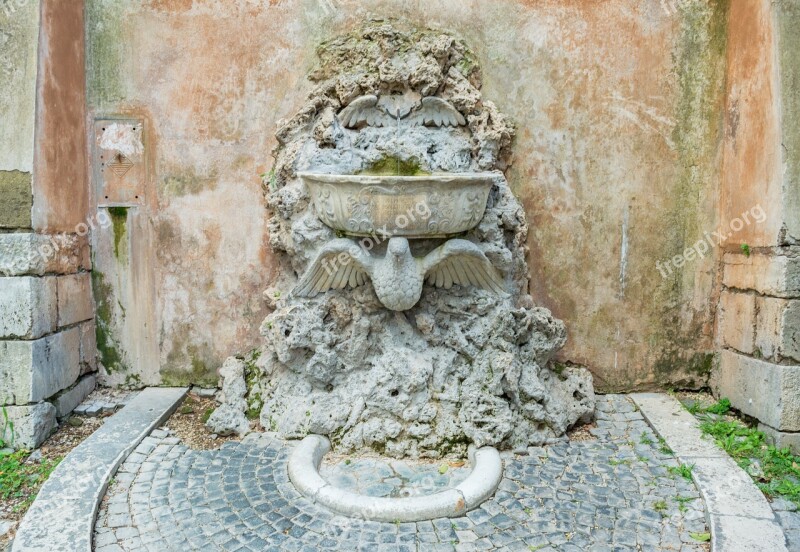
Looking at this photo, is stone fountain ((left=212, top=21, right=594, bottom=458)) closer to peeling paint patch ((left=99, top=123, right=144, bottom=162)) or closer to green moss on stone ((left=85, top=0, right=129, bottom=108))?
peeling paint patch ((left=99, top=123, right=144, bottom=162))

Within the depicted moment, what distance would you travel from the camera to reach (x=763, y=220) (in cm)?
427

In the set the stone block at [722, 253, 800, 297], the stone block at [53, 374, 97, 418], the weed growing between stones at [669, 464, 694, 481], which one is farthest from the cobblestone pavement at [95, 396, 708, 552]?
the stone block at [722, 253, 800, 297]

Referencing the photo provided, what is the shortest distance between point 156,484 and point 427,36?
3.69m

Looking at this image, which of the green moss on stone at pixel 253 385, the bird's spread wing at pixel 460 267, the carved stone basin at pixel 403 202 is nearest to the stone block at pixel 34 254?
the green moss on stone at pixel 253 385

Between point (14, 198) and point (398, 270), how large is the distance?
263 centimetres

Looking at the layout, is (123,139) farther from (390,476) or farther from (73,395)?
(390,476)

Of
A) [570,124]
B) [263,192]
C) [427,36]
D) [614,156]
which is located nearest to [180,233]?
[263,192]

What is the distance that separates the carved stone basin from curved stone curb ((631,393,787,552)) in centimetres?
206

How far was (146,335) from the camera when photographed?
502 centimetres

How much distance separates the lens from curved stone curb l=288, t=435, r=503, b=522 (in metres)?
3.19

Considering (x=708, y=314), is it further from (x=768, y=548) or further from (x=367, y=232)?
(x=367, y=232)

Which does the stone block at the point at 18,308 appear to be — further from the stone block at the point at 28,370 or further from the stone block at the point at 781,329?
the stone block at the point at 781,329

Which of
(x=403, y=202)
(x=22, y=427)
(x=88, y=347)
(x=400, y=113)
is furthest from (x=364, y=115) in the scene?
(x=22, y=427)

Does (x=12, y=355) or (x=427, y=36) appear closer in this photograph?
(x=12, y=355)
